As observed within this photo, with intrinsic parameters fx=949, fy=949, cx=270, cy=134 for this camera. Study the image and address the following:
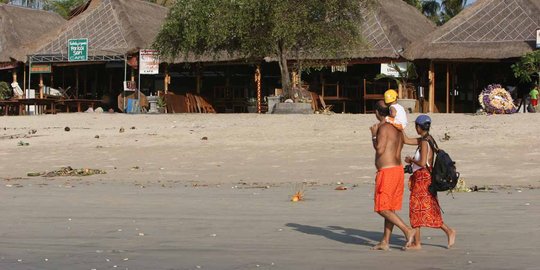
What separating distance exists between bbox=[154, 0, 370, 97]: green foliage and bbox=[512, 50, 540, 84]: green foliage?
4.90m

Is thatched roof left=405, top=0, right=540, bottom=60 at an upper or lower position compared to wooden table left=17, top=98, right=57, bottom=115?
upper

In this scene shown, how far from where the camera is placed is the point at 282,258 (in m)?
7.29

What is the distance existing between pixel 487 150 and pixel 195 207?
744 centimetres

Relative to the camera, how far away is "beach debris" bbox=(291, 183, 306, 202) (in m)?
11.3

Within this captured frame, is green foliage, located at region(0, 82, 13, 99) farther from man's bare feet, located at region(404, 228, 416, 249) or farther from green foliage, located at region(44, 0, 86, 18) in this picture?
man's bare feet, located at region(404, 228, 416, 249)

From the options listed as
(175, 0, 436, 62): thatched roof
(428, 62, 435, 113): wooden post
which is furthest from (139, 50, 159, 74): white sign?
(428, 62, 435, 113): wooden post

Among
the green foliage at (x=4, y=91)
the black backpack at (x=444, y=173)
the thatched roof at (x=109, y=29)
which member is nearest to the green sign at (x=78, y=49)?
the thatched roof at (x=109, y=29)

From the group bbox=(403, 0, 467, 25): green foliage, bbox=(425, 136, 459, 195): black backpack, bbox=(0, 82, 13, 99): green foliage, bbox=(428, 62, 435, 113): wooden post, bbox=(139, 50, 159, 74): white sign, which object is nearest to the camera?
bbox=(425, 136, 459, 195): black backpack

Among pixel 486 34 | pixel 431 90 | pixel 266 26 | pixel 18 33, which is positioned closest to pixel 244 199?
pixel 266 26

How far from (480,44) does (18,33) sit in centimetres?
2077

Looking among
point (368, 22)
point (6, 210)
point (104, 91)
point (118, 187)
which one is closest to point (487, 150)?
point (118, 187)

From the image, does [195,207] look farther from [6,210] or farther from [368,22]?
[368,22]

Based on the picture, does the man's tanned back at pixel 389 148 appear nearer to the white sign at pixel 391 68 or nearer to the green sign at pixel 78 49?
the white sign at pixel 391 68

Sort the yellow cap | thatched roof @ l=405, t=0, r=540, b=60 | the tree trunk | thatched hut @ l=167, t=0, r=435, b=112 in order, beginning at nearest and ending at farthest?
the yellow cap
the tree trunk
thatched roof @ l=405, t=0, r=540, b=60
thatched hut @ l=167, t=0, r=435, b=112
